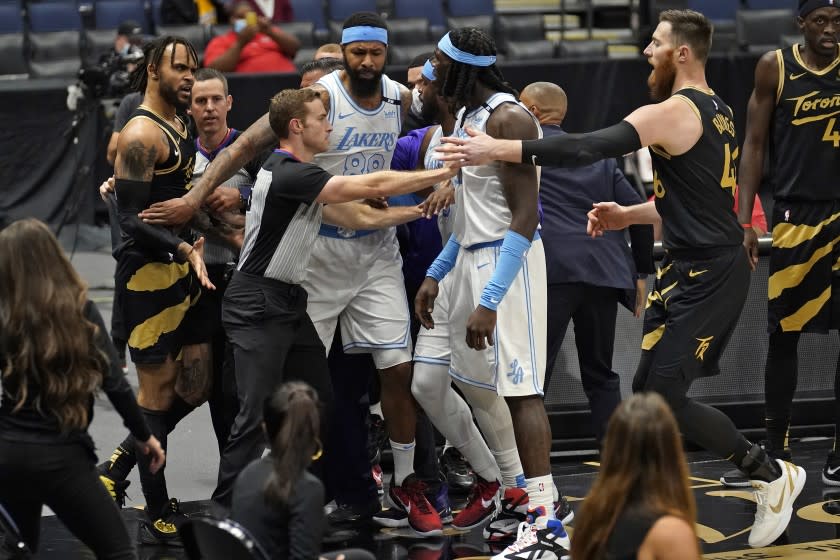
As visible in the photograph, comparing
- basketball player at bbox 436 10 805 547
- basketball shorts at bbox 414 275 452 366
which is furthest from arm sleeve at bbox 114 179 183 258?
basketball player at bbox 436 10 805 547

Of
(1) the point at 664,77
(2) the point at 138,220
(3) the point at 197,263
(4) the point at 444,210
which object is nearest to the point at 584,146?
(1) the point at 664,77

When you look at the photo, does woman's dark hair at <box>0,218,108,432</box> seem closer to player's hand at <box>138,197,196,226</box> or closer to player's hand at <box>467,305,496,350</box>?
player's hand at <box>138,197,196,226</box>

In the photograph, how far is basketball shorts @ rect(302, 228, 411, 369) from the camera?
5316mm

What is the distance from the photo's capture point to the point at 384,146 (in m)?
5.46

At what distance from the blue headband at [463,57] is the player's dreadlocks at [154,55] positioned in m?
1.15

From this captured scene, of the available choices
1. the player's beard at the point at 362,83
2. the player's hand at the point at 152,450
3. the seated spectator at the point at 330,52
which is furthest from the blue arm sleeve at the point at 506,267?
the seated spectator at the point at 330,52

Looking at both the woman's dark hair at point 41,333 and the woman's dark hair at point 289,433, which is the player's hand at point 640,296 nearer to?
the woman's dark hair at point 289,433

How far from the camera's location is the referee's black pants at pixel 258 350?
4820 mm

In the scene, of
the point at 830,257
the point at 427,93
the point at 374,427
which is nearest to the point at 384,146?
the point at 427,93

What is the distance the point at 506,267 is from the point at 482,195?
38 centimetres

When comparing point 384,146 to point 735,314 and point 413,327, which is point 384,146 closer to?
point 413,327

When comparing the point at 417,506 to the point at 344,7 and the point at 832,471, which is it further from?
the point at 344,7

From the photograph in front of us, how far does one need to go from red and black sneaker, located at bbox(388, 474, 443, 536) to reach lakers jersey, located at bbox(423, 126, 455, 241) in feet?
3.37

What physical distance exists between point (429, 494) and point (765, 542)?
1.36m
